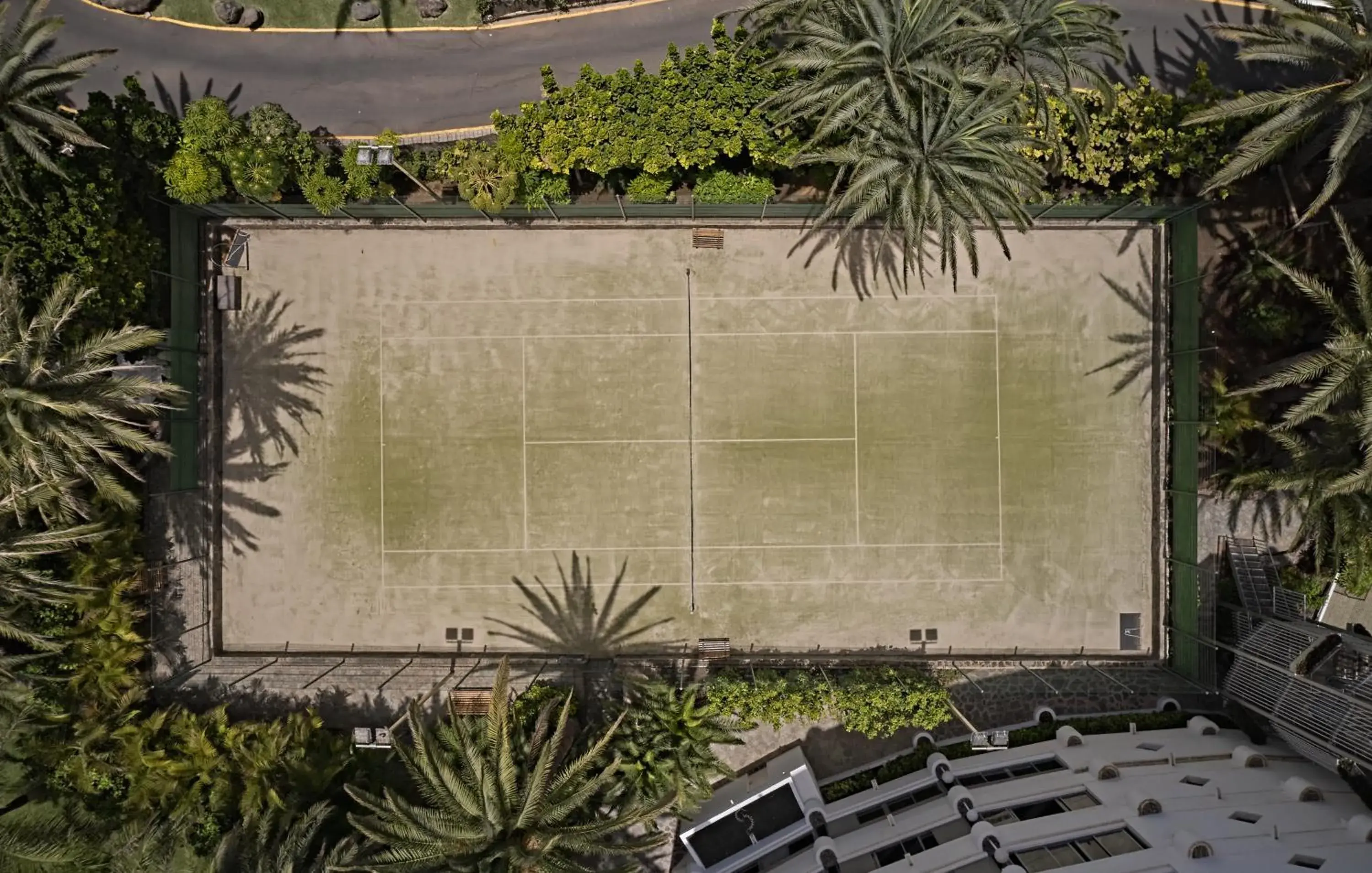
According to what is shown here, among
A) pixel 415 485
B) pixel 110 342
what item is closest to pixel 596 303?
pixel 415 485

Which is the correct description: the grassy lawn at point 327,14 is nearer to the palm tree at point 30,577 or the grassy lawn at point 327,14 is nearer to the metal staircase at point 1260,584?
the palm tree at point 30,577

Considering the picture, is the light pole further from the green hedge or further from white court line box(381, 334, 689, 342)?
the green hedge

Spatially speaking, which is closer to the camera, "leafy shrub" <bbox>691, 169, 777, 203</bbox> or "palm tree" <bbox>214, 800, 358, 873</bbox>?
"palm tree" <bbox>214, 800, 358, 873</bbox>

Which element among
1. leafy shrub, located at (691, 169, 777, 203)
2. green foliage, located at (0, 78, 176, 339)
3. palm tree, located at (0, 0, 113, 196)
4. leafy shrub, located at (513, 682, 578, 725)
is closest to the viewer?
palm tree, located at (0, 0, 113, 196)

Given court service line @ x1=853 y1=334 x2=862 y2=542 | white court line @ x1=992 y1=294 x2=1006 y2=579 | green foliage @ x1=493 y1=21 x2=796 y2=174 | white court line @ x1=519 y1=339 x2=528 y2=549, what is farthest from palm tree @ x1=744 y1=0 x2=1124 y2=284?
white court line @ x1=519 y1=339 x2=528 y2=549

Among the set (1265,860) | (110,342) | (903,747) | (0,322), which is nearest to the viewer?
(1265,860)

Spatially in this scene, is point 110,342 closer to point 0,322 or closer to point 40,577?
point 0,322
